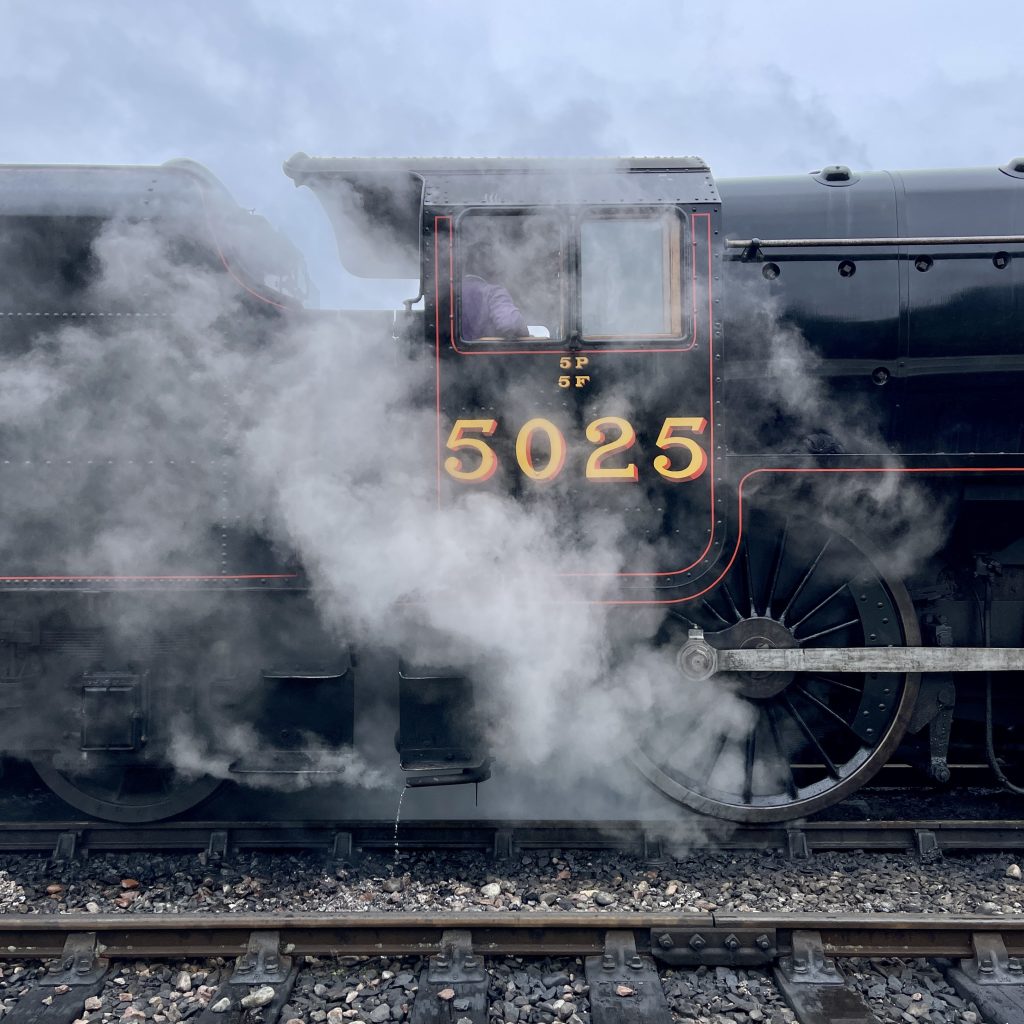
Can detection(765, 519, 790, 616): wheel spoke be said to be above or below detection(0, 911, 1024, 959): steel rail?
above

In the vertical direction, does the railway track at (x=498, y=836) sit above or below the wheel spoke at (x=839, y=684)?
below

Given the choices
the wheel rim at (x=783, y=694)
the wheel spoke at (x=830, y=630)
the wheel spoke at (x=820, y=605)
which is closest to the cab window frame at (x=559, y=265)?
the wheel rim at (x=783, y=694)

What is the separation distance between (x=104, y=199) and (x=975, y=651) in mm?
4817

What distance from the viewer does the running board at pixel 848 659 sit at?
3.72 m

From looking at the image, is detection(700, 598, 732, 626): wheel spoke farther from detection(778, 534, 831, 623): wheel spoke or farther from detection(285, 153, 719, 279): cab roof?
detection(285, 153, 719, 279): cab roof

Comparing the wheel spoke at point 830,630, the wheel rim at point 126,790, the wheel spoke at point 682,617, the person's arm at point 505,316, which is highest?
the person's arm at point 505,316

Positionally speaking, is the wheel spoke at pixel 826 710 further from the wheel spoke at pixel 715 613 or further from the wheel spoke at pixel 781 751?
the wheel spoke at pixel 715 613

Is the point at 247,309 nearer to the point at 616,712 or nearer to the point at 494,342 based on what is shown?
the point at 494,342

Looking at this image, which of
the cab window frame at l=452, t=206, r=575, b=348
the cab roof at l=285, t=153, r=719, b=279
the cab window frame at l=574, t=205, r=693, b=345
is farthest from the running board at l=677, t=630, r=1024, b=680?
the cab roof at l=285, t=153, r=719, b=279

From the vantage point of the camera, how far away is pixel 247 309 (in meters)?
3.74

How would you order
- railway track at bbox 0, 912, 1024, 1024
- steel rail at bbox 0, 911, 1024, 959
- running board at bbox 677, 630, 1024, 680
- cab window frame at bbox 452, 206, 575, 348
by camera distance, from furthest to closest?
running board at bbox 677, 630, 1024, 680, cab window frame at bbox 452, 206, 575, 348, steel rail at bbox 0, 911, 1024, 959, railway track at bbox 0, 912, 1024, 1024

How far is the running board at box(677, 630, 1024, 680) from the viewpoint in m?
3.72

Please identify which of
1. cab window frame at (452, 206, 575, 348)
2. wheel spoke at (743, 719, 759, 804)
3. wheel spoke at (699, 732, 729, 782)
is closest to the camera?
cab window frame at (452, 206, 575, 348)

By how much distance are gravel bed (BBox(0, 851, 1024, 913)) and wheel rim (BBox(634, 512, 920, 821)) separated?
1.09ft
